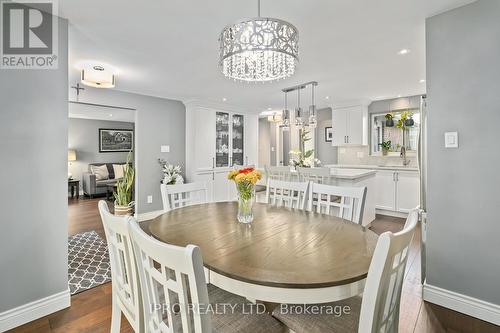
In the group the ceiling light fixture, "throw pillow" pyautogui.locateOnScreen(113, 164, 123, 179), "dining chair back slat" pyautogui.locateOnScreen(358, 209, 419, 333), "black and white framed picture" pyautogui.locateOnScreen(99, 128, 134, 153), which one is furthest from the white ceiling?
"black and white framed picture" pyautogui.locateOnScreen(99, 128, 134, 153)

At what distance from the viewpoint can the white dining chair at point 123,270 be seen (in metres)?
1.10

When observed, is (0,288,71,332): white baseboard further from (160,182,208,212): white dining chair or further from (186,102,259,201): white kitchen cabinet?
(186,102,259,201): white kitchen cabinet

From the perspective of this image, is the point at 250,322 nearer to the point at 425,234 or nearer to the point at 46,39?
the point at 425,234

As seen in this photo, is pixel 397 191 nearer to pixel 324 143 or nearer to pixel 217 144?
pixel 324 143

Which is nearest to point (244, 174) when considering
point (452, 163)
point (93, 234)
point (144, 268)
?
point (144, 268)

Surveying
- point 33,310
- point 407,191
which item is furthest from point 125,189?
point 407,191

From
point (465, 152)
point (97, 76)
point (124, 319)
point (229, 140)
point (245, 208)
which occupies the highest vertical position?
point (97, 76)

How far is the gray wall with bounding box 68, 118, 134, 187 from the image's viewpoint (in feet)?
22.3

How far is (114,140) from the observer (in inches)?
301

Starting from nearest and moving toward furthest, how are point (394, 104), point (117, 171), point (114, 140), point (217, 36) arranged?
point (217, 36)
point (394, 104)
point (117, 171)
point (114, 140)

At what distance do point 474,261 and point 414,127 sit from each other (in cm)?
359

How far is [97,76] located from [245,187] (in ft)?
8.68

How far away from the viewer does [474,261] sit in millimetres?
1806

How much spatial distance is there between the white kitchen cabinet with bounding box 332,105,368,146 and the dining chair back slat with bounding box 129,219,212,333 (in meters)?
4.88
